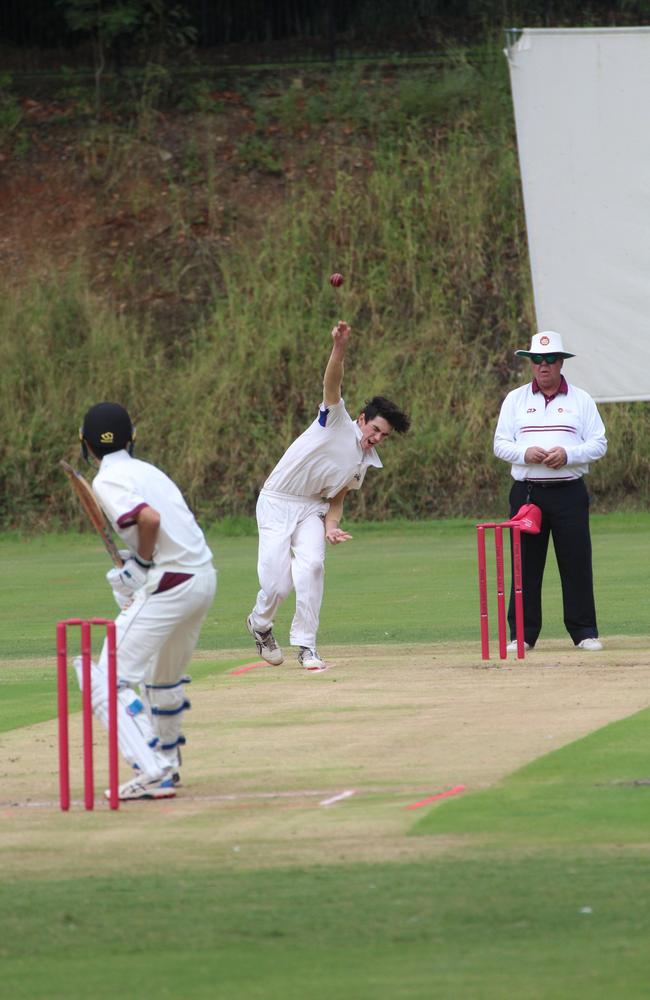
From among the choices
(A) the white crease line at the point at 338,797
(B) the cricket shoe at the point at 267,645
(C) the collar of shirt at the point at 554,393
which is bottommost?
(B) the cricket shoe at the point at 267,645

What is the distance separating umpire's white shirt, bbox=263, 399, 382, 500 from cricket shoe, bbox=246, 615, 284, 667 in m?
0.91

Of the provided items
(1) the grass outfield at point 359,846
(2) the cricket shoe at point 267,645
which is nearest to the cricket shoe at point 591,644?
(1) the grass outfield at point 359,846

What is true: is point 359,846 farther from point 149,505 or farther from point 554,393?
point 554,393

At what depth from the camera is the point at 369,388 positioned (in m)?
26.5

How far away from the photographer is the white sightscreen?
52.7 ft

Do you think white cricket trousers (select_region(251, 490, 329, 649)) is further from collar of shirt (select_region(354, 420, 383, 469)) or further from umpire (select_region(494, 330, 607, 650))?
umpire (select_region(494, 330, 607, 650))

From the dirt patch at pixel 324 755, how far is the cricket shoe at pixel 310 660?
88 mm

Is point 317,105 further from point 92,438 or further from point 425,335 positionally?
point 92,438

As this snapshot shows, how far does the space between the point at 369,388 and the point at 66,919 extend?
71.7ft

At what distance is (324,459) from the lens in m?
10.7

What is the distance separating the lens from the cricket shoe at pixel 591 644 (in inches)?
432

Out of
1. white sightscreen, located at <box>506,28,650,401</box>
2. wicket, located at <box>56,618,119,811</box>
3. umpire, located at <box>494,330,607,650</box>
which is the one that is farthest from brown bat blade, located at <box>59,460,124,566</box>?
white sightscreen, located at <box>506,28,650,401</box>

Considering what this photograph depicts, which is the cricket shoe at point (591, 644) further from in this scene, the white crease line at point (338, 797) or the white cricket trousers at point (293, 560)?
the white crease line at point (338, 797)

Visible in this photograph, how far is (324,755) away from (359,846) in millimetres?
1728
